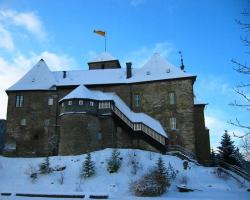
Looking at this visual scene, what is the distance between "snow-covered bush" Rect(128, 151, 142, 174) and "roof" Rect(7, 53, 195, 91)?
44.1 feet

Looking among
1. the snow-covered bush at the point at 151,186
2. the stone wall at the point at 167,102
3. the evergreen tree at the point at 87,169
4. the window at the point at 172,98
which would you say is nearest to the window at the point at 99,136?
the stone wall at the point at 167,102

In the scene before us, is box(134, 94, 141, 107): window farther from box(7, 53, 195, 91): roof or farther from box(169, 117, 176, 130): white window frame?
box(169, 117, 176, 130): white window frame

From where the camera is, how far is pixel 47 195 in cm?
1728

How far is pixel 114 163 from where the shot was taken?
28328 mm

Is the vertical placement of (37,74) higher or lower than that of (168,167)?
higher

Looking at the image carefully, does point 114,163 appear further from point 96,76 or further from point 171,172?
point 96,76

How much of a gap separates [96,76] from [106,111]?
29.0ft

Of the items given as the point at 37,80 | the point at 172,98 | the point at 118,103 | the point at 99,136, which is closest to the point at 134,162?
the point at 99,136

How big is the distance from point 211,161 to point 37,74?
2233 cm

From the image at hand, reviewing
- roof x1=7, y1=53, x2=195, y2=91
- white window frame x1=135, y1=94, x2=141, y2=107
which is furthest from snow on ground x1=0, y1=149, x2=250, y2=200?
roof x1=7, y1=53, x2=195, y2=91

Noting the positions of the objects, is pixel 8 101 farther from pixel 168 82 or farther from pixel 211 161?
pixel 211 161

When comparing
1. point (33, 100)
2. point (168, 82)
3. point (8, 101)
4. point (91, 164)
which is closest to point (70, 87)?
point (33, 100)

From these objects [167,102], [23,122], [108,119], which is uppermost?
[167,102]

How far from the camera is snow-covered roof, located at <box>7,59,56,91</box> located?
44469mm
